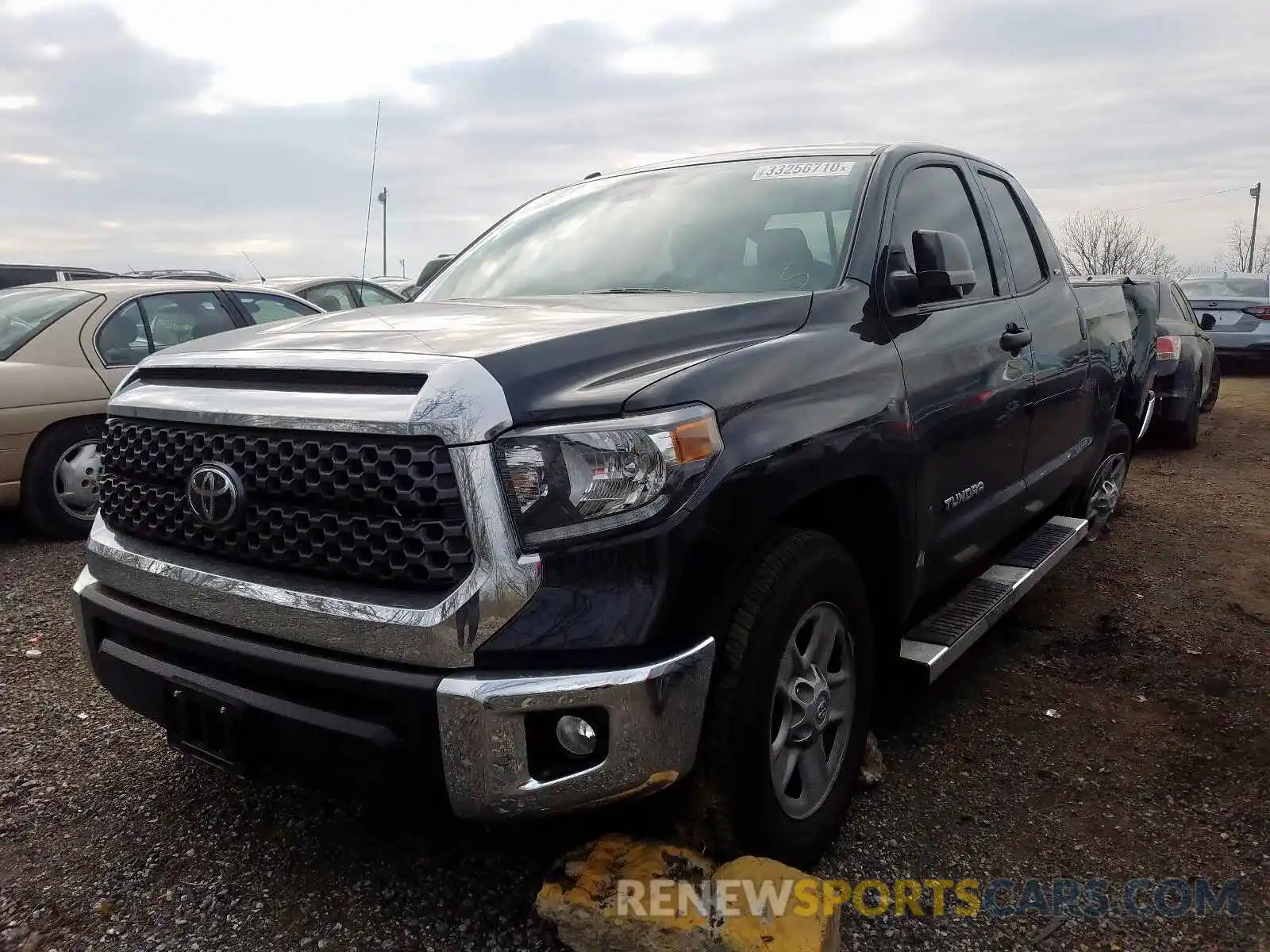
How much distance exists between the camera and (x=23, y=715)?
11.7ft

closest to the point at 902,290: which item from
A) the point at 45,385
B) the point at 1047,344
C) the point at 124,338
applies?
the point at 1047,344

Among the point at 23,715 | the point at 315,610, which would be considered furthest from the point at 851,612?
the point at 23,715

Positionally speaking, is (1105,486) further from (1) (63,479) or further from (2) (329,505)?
(1) (63,479)

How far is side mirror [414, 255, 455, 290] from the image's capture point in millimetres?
3946

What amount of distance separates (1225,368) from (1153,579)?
13694 mm

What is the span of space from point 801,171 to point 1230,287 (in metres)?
15.3

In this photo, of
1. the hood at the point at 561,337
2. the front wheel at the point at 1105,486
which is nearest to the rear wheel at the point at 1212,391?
the front wheel at the point at 1105,486

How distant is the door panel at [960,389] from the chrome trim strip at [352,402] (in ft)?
4.67

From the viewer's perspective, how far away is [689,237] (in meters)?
3.25

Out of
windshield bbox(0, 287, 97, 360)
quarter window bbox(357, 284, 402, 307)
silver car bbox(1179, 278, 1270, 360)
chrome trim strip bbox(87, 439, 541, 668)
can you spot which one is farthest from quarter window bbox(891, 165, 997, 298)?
silver car bbox(1179, 278, 1270, 360)

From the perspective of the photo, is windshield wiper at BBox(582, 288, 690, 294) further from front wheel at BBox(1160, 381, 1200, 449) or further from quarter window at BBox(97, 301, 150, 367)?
front wheel at BBox(1160, 381, 1200, 449)

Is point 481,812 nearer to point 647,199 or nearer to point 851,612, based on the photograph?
point 851,612

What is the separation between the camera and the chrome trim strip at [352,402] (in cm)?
198

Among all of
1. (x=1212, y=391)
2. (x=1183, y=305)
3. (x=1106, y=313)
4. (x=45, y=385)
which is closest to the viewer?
(x=1106, y=313)
